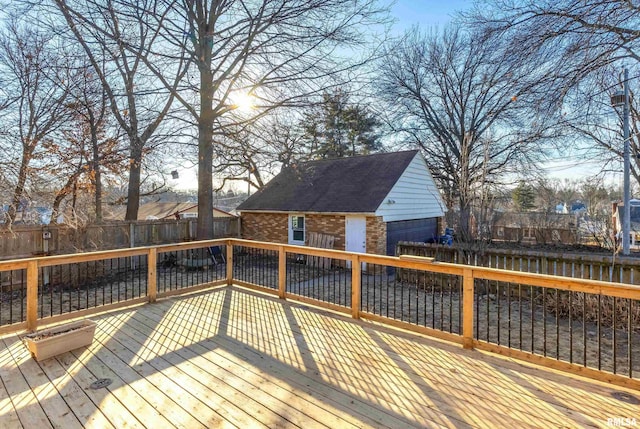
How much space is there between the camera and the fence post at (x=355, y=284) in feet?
14.7

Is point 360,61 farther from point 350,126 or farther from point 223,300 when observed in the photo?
point 350,126

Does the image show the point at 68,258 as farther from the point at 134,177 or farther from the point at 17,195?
the point at 134,177

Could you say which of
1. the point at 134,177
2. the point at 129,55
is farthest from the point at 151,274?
the point at 134,177

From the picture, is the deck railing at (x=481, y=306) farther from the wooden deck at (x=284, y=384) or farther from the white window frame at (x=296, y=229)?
the white window frame at (x=296, y=229)

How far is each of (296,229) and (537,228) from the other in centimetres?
1034

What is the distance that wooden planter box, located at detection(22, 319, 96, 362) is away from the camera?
3.29 m

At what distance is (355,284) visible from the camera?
4.57m

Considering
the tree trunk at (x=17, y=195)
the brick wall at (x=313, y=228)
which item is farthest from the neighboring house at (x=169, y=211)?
the tree trunk at (x=17, y=195)

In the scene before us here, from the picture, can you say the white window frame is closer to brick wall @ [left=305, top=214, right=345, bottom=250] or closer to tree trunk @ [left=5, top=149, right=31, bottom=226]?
brick wall @ [left=305, top=214, right=345, bottom=250]

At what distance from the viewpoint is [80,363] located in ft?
10.6

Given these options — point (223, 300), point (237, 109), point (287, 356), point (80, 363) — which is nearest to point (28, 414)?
point (80, 363)

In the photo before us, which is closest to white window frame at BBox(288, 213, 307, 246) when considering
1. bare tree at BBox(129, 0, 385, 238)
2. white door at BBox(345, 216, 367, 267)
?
white door at BBox(345, 216, 367, 267)

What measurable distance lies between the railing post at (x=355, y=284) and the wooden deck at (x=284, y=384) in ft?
1.32

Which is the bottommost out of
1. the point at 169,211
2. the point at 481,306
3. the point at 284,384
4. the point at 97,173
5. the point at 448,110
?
the point at 481,306
